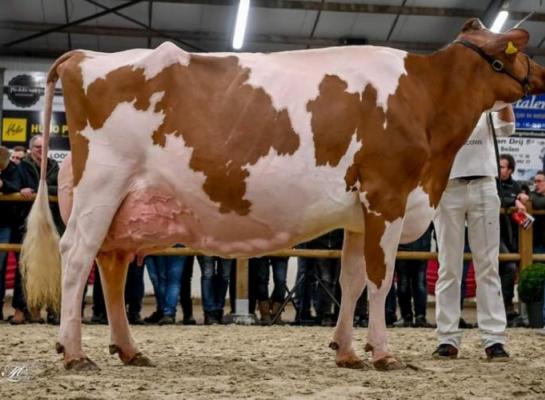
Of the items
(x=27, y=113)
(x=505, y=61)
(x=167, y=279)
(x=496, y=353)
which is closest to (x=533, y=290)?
(x=496, y=353)

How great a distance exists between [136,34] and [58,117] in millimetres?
2547

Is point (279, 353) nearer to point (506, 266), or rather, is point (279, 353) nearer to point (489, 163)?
point (489, 163)

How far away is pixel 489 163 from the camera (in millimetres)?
5668

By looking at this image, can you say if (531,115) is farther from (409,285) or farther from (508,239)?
(409,285)

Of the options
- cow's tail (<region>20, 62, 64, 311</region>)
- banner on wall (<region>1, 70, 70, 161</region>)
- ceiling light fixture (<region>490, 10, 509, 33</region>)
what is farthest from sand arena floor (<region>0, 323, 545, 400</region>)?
ceiling light fixture (<region>490, 10, 509, 33</region>)

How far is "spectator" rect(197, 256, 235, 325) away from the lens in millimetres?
9008

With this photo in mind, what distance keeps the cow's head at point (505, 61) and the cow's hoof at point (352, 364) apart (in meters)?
1.91

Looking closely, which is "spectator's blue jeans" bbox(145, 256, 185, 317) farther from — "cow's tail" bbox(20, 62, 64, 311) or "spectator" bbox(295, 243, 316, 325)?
"cow's tail" bbox(20, 62, 64, 311)

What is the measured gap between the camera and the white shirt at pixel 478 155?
222 inches

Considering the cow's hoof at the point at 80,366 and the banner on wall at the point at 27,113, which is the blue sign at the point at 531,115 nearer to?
the banner on wall at the point at 27,113

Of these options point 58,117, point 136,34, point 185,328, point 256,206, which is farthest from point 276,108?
point 136,34

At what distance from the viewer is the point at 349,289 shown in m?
5.16

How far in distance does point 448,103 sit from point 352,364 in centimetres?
169

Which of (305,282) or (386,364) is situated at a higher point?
(305,282)
